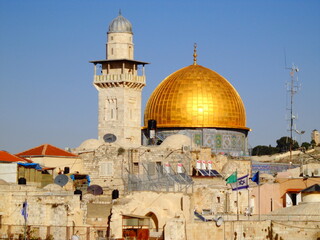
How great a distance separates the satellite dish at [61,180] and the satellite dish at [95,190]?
52.0 inches

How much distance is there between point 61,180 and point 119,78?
1305 cm

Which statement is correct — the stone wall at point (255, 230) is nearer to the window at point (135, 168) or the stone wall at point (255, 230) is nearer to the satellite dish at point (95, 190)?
the satellite dish at point (95, 190)

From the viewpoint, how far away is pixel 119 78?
237 ft

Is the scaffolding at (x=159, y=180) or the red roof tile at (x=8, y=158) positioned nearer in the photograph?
the scaffolding at (x=159, y=180)

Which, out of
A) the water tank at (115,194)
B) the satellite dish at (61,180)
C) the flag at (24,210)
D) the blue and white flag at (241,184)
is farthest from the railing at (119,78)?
the flag at (24,210)

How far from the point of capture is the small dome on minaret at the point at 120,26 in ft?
239

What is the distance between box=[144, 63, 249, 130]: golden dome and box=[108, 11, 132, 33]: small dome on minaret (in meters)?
4.81

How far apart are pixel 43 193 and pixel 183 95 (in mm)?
22562

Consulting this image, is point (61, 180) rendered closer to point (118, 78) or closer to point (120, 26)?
point (118, 78)

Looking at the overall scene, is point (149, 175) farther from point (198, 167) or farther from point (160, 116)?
point (160, 116)

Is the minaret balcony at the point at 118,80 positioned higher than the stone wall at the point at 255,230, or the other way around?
the minaret balcony at the point at 118,80

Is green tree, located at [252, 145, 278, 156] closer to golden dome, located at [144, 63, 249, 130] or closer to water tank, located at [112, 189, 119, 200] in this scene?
golden dome, located at [144, 63, 249, 130]

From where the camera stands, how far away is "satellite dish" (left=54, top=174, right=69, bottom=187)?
200 ft

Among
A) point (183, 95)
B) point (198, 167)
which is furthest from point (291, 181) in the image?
point (183, 95)
